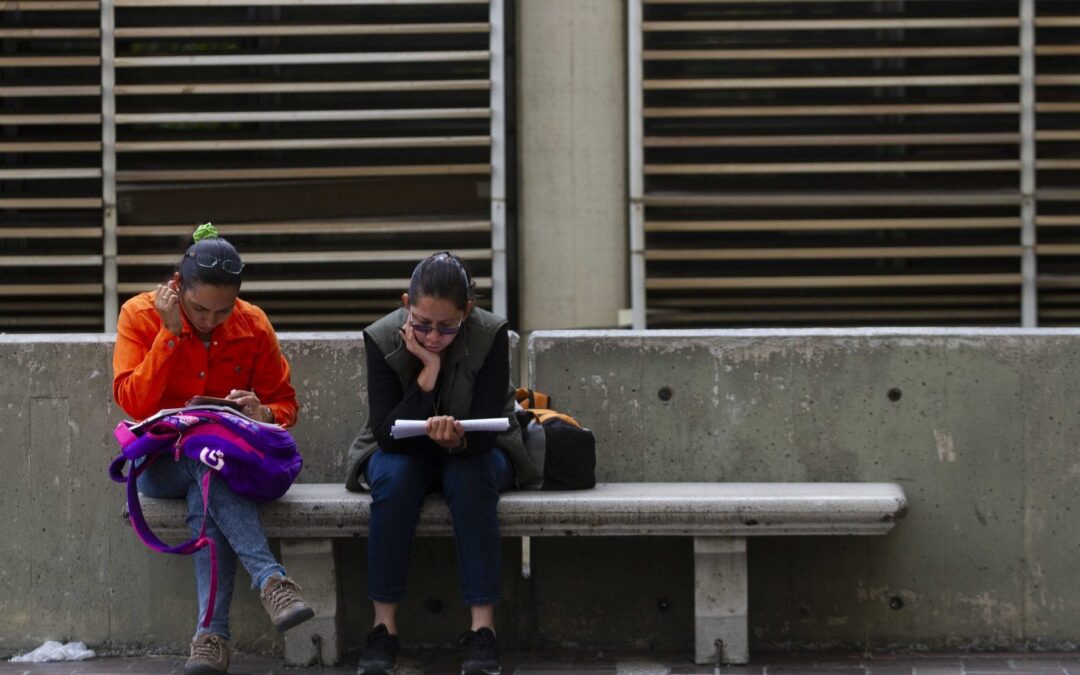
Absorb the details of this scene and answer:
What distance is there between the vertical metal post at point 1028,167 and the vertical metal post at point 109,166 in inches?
191

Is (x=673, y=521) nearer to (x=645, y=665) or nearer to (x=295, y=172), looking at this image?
(x=645, y=665)

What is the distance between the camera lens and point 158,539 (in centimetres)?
520

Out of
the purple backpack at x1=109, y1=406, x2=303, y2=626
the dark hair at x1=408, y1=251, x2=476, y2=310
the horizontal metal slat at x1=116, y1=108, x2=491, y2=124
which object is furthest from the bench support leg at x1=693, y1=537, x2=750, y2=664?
the horizontal metal slat at x1=116, y1=108, x2=491, y2=124

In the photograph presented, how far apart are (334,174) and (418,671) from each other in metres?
3.88

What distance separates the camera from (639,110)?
8484 millimetres

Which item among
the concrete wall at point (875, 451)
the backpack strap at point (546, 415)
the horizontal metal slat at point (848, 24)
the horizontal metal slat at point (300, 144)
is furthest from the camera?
the horizontal metal slat at point (300, 144)

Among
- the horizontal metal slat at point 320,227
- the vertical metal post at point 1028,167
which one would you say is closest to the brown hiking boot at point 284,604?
the horizontal metal slat at point 320,227

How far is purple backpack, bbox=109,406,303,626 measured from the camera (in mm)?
5000

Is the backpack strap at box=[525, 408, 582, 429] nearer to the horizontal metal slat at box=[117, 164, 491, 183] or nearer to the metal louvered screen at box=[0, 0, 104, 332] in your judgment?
the horizontal metal slat at box=[117, 164, 491, 183]

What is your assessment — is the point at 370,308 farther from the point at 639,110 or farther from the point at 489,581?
the point at 489,581

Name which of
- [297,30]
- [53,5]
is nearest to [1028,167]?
[297,30]

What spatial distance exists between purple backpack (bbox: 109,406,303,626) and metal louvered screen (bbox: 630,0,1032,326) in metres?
3.79

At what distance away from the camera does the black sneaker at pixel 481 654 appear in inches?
197

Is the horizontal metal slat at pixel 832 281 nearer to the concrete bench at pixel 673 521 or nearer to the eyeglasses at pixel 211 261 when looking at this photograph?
the concrete bench at pixel 673 521
